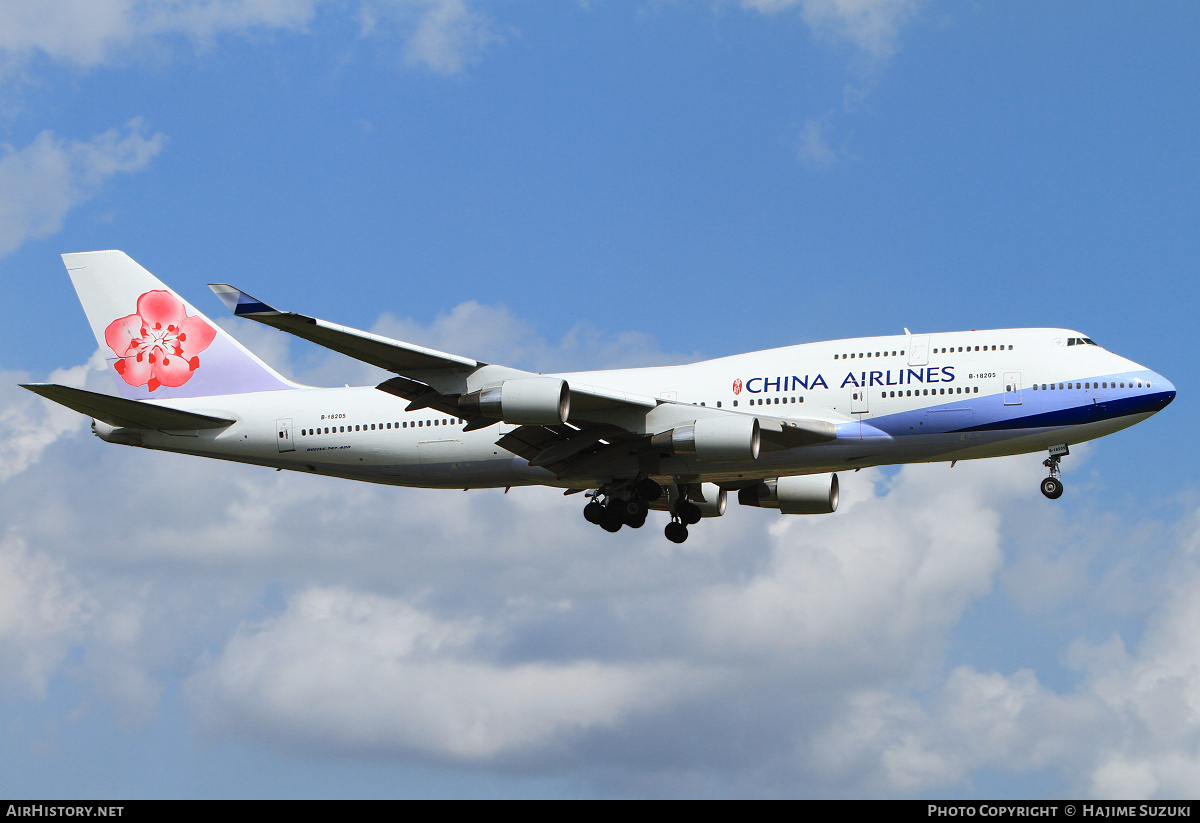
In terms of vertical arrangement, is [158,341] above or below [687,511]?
above

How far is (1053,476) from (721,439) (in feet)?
31.7

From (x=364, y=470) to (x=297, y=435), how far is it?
7.95 ft

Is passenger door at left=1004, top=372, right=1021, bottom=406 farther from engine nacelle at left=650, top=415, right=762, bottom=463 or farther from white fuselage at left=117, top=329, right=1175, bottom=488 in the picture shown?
engine nacelle at left=650, top=415, right=762, bottom=463

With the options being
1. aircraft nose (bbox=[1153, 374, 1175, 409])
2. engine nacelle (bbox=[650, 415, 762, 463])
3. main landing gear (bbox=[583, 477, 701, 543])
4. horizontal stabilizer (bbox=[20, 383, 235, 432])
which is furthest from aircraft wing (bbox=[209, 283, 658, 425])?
aircraft nose (bbox=[1153, 374, 1175, 409])

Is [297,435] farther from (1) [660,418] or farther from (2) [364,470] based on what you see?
(1) [660,418]

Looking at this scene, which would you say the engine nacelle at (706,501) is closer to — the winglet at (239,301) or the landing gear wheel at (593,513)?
the landing gear wheel at (593,513)

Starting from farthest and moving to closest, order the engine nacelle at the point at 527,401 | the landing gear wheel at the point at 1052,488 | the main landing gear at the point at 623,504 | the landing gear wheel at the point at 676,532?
1. the landing gear wheel at the point at 676,532
2. the main landing gear at the point at 623,504
3. the landing gear wheel at the point at 1052,488
4. the engine nacelle at the point at 527,401

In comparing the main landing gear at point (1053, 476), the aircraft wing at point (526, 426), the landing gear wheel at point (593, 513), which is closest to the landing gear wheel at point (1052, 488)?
the main landing gear at point (1053, 476)

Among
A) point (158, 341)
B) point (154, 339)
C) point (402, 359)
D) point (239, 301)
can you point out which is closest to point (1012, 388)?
point (402, 359)

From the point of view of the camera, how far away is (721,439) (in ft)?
112

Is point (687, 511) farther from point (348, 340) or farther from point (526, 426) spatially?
point (348, 340)

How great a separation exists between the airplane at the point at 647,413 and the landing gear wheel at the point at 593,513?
0.04 metres

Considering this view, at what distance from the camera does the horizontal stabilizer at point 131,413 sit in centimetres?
3672
